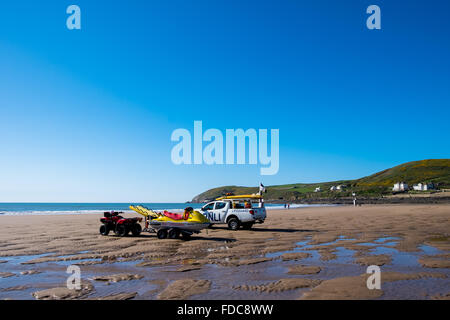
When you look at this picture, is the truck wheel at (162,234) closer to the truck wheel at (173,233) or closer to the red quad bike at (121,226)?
the truck wheel at (173,233)

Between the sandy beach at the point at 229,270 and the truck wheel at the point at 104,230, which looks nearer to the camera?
the sandy beach at the point at 229,270

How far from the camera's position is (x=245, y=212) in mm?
19875

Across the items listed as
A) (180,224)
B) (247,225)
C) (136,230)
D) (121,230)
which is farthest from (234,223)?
(121,230)

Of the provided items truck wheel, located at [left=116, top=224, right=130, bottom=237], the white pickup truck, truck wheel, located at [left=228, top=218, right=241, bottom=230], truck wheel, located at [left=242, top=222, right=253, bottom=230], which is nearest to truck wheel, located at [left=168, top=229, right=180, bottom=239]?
truck wheel, located at [left=116, top=224, right=130, bottom=237]

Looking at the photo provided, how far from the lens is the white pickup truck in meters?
19.9

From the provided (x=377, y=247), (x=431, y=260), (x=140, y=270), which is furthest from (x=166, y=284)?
(x=377, y=247)

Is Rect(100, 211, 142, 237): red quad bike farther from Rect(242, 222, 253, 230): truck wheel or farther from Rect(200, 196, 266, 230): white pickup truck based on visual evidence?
Rect(242, 222, 253, 230): truck wheel

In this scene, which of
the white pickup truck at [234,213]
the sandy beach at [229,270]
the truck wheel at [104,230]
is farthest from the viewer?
the white pickup truck at [234,213]

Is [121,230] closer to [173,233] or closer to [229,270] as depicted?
[173,233]

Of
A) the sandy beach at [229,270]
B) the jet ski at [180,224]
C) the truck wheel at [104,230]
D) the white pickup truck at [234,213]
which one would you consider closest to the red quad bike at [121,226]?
the truck wheel at [104,230]

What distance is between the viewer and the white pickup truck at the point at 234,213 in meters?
19.9

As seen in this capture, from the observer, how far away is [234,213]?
20078 millimetres
